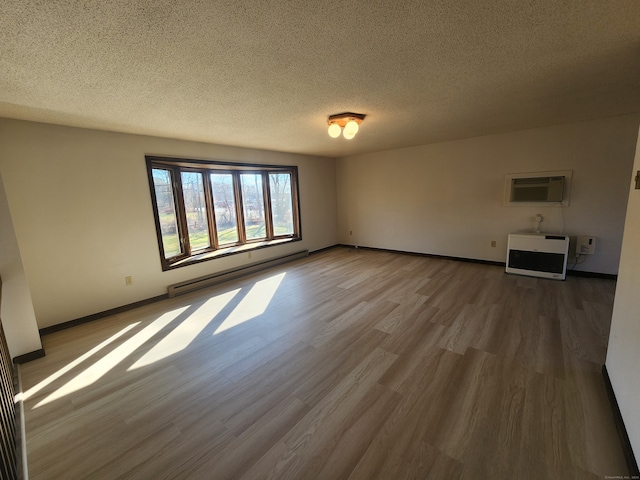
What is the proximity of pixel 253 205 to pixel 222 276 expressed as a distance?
1.49 meters

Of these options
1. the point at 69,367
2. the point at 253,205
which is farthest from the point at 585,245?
the point at 69,367

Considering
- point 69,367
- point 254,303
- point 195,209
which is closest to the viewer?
point 69,367

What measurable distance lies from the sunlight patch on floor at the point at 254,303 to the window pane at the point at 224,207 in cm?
112

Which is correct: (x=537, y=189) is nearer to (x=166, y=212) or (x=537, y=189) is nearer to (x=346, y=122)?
(x=346, y=122)

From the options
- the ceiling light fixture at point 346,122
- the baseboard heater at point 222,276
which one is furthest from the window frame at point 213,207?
the ceiling light fixture at point 346,122

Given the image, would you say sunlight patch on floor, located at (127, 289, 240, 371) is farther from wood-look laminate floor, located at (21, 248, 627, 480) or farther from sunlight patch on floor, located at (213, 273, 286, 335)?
sunlight patch on floor, located at (213, 273, 286, 335)

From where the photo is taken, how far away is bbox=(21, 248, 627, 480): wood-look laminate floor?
54.1 inches

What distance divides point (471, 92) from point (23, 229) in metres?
4.60

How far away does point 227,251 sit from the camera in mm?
4504

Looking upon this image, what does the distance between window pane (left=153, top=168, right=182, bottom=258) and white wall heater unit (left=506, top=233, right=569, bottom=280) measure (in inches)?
202

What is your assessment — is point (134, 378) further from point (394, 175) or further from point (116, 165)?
point (394, 175)

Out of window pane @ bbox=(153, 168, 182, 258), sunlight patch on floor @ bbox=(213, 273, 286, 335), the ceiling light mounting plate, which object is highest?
the ceiling light mounting plate

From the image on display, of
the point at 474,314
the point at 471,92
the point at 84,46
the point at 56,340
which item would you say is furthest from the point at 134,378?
the point at 471,92

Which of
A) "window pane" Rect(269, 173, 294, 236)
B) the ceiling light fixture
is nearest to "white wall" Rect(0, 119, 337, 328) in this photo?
"window pane" Rect(269, 173, 294, 236)
